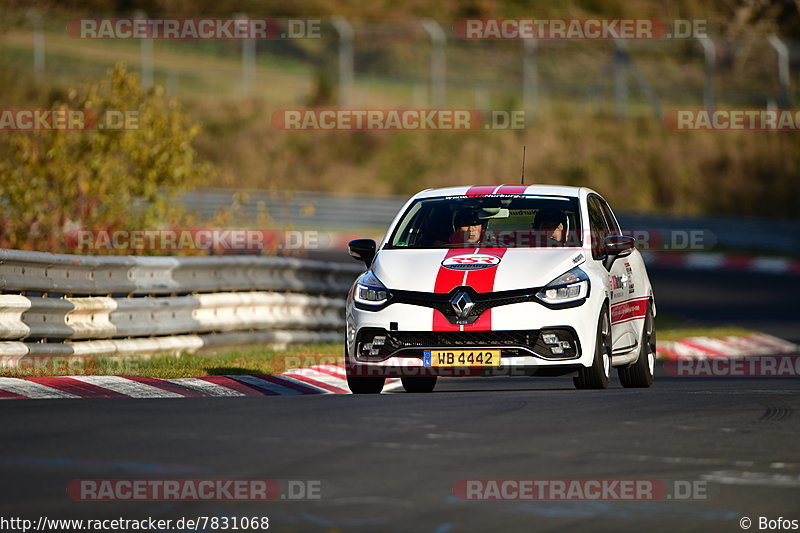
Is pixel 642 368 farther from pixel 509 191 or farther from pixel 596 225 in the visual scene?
pixel 509 191

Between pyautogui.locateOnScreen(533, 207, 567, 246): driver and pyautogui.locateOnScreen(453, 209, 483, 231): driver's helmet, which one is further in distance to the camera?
pyautogui.locateOnScreen(453, 209, 483, 231): driver's helmet

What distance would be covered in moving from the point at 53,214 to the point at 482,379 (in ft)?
23.6

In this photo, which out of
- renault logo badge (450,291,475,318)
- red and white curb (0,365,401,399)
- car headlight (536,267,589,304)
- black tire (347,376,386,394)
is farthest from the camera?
black tire (347,376,386,394)

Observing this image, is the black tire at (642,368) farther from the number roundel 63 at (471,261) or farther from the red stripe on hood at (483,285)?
the red stripe on hood at (483,285)

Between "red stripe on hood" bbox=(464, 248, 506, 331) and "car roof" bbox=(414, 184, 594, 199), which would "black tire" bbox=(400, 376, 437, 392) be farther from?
"red stripe on hood" bbox=(464, 248, 506, 331)

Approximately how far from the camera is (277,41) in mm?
52781

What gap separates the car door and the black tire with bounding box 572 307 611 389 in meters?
0.29

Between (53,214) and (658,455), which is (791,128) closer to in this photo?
(53,214)

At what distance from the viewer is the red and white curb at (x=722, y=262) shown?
3356 cm

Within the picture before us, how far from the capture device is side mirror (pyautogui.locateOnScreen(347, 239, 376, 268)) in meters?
12.1

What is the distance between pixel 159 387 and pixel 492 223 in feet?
9.54

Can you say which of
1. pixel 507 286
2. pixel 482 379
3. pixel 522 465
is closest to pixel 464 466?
pixel 522 465

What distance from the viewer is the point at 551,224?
12.2 meters

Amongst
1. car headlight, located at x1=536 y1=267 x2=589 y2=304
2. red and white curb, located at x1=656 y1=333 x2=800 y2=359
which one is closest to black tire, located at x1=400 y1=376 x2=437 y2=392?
car headlight, located at x1=536 y1=267 x2=589 y2=304
